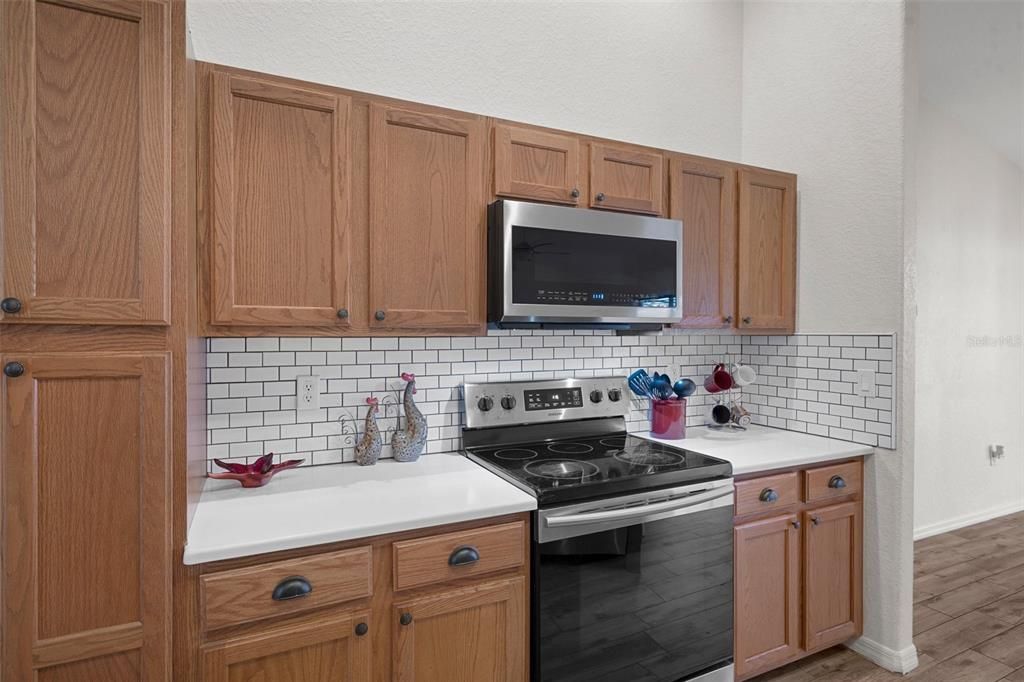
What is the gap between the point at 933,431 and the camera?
378 cm

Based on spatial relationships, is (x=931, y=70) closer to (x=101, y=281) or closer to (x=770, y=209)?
(x=770, y=209)

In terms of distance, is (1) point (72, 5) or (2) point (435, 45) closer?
(1) point (72, 5)

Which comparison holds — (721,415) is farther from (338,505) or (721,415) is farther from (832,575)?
(338,505)

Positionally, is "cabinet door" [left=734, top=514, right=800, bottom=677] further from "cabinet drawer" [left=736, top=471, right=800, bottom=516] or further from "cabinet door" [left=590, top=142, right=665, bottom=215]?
"cabinet door" [left=590, top=142, right=665, bottom=215]

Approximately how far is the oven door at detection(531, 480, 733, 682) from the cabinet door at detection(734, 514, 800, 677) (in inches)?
3.6

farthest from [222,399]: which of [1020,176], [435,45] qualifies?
[1020,176]

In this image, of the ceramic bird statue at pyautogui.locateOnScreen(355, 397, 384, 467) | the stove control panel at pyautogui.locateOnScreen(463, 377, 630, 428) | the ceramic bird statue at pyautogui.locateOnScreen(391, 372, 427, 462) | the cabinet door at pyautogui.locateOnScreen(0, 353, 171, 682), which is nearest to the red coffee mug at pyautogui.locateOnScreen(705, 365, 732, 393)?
the stove control panel at pyautogui.locateOnScreen(463, 377, 630, 428)

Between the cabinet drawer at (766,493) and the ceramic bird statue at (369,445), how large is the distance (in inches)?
52.1

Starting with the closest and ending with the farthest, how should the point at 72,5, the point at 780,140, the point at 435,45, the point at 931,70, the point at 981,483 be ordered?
the point at 72,5 → the point at 435,45 → the point at 780,140 → the point at 931,70 → the point at 981,483

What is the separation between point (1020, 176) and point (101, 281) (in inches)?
231

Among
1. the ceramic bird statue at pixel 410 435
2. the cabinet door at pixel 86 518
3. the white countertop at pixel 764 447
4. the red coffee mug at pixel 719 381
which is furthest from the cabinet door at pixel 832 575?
the cabinet door at pixel 86 518

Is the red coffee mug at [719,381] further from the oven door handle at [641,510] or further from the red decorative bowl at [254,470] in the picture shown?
the red decorative bowl at [254,470]

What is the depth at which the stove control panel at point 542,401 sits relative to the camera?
7.46 ft

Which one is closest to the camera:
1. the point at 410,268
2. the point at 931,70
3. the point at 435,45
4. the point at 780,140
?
the point at 410,268
